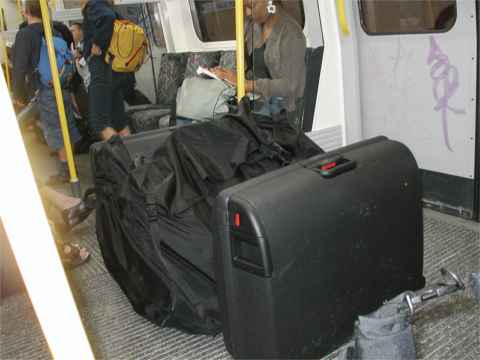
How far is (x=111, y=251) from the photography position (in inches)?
89.1

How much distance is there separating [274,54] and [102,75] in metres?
1.48

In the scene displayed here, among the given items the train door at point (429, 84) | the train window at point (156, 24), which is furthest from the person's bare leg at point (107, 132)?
the train door at point (429, 84)

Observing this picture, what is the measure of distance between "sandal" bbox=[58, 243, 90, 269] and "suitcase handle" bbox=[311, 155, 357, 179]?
63.4 inches

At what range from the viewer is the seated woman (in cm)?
304

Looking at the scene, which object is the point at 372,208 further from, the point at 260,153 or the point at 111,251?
the point at 111,251

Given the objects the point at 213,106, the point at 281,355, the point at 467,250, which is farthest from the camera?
the point at 213,106

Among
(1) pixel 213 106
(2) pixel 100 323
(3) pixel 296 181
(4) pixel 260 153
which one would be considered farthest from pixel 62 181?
(3) pixel 296 181

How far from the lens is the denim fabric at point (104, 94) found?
12.5 ft

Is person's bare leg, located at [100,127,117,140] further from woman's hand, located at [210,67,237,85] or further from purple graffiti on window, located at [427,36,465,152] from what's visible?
purple graffiti on window, located at [427,36,465,152]

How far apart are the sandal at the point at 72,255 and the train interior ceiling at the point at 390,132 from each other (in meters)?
0.04

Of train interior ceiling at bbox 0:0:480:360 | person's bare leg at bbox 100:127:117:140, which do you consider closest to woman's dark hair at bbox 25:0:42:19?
person's bare leg at bbox 100:127:117:140

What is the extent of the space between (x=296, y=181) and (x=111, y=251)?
1.07m

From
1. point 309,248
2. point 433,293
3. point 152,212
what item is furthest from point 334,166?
point 152,212

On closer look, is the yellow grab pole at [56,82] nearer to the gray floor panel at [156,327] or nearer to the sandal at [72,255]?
the sandal at [72,255]
